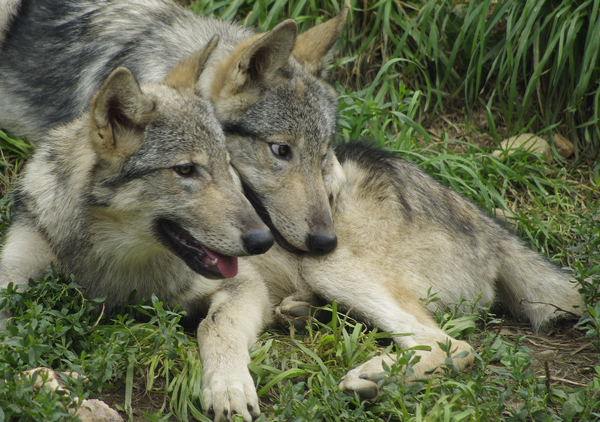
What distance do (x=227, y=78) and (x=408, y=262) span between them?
165 cm

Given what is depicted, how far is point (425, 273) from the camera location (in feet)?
12.3

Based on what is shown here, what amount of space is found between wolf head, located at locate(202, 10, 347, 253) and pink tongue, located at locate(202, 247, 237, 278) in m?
0.57

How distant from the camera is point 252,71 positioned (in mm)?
3844

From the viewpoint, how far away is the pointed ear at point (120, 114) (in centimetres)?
279

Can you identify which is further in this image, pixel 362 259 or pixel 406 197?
pixel 406 197

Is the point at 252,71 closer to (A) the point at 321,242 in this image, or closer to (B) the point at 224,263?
(A) the point at 321,242

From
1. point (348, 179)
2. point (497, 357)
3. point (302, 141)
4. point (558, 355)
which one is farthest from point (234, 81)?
point (558, 355)

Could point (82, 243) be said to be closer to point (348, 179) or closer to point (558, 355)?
point (348, 179)

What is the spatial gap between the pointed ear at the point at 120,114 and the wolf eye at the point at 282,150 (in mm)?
964

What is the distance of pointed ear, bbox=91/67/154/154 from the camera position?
2795mm

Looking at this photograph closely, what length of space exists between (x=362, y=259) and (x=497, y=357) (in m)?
0.96

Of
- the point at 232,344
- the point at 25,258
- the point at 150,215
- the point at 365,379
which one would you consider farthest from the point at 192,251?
the point at 365,379

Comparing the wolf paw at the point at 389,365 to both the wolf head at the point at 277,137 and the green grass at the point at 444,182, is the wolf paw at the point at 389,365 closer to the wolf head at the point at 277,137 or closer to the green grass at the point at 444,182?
the green grass at the point at 444,182

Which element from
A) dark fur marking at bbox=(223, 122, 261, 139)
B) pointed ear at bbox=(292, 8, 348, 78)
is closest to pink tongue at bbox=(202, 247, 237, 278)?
dark fur marking at bbox=(223, 122, 261, 139)
